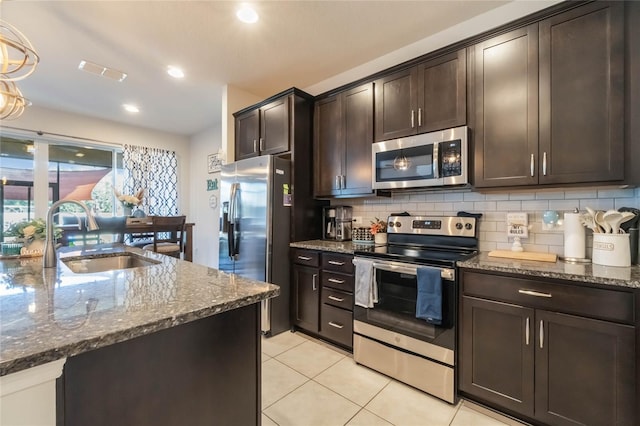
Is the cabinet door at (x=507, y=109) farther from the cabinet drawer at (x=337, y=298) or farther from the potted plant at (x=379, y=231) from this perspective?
the cabinet drawer at (x=337, y=298)

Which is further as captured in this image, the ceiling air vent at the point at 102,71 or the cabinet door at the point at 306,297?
the ceiling air vent at the point at 102,71

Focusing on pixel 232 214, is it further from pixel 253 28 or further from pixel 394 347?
pixel 394 347

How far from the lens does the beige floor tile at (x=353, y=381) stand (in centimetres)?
190

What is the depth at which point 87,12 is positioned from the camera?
7.01 ft

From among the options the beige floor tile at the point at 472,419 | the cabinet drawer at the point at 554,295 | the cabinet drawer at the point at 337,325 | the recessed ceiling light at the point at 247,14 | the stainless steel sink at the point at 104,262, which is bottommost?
the beige floor tile at the point at 472,419

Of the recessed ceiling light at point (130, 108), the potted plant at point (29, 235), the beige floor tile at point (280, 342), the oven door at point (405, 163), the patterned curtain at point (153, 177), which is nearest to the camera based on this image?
the potted plant at point (29, 235)

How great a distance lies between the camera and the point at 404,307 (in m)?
2.02

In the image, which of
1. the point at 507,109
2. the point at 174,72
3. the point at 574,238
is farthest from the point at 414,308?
the point at 174,72

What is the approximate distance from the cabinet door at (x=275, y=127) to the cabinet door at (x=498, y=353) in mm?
2222

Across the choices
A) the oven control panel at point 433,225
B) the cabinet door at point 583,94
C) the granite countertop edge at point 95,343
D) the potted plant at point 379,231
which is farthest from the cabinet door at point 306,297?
the cabinet door at point 583,94

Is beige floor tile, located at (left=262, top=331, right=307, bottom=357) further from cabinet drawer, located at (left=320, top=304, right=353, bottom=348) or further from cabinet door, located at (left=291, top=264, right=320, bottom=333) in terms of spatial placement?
cabinet drawer, located at (left=320, top=304, right=353, bottom=348)

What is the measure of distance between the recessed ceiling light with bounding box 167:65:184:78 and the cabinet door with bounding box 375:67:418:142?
2.10 meters

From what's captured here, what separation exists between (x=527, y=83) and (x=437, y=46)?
93cm

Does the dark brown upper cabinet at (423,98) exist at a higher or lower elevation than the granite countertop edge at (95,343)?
higher
